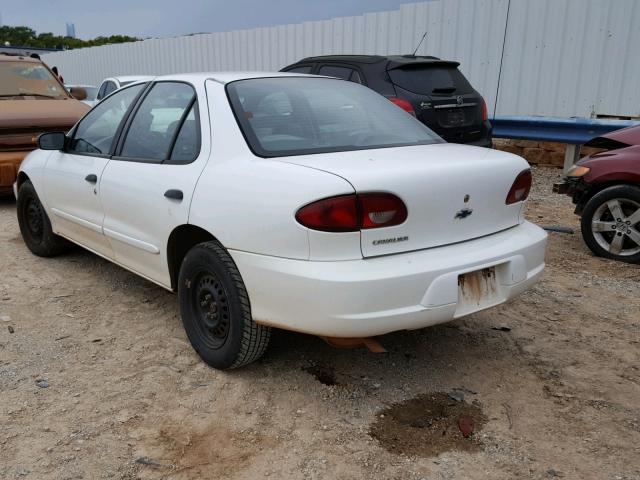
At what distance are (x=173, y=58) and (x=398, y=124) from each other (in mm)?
14786

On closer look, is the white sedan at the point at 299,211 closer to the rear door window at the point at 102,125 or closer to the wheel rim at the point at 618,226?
the rear door window at the point at 102,125

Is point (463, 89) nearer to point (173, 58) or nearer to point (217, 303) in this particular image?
point (217, 303)

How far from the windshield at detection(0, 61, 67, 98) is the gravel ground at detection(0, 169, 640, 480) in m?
4.86

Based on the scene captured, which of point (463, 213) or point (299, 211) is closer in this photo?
point (299, 211)

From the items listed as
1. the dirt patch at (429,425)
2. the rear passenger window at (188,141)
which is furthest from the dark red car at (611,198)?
the rear passenger window at (188,141)

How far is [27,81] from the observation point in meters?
8.45

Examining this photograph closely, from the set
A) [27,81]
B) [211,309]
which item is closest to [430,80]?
[211,309]

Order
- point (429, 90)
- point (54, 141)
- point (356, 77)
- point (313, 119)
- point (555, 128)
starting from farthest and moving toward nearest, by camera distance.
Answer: point (555, 128)
point (356, 77)
point (429, 90)
point (54, 141)
point (313, 119)

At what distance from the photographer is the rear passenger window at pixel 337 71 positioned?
7.20 m

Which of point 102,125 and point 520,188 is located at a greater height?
point 102,125

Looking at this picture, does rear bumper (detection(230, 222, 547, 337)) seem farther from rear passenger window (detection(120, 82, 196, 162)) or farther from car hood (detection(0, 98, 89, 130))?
car hood (detection(0, 98, 89, 130))

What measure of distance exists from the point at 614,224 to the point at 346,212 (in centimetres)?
370

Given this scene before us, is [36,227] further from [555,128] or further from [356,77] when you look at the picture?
[555,128]

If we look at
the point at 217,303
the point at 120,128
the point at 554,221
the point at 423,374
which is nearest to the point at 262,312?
the point at 217,303
